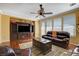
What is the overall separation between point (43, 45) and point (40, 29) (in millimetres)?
311

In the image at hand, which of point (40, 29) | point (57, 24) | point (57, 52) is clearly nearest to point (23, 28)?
point (40, 29)

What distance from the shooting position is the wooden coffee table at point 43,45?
6.97ft

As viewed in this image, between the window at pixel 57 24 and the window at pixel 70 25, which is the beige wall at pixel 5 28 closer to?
the window at pixel 57 24

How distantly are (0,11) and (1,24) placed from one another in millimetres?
231

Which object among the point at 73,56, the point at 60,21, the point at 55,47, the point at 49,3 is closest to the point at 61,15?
the point at 60,21

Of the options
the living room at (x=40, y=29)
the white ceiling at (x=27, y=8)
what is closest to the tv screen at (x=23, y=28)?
the living room at (x=40, y=29)

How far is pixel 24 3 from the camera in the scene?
2.05m

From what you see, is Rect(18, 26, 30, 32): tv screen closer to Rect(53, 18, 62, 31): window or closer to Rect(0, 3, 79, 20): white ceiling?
Rect(0, 3, 79, 20): white ceiling

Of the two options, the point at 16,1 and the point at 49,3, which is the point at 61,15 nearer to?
the point at 49,3

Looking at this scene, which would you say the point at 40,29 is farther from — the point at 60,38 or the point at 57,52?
the point at 57,52

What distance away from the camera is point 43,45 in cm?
216

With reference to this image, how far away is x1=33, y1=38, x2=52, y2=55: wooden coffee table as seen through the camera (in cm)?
212

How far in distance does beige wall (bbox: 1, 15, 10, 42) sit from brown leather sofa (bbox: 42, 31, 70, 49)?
652mm

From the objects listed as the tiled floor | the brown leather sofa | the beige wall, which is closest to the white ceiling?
the beige wall
